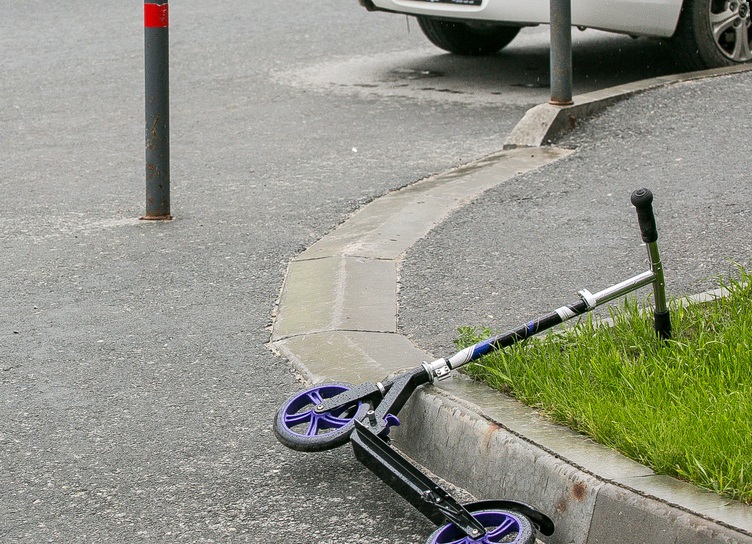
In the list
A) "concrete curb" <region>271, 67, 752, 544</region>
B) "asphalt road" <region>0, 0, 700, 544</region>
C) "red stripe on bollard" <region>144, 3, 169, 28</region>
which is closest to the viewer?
"concrete curb" <region>271, 67, 752, 544</region>

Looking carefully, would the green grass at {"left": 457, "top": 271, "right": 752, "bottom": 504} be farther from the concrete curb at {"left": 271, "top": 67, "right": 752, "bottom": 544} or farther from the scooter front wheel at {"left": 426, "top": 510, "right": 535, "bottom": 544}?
the scooter front wheel at {"left": 426, "top": 510, "right": 535, "bottom": 544}

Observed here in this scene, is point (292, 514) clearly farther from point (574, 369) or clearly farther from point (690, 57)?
point (690, 57)

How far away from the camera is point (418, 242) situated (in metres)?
5.36

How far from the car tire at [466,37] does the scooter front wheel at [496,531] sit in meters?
7.50

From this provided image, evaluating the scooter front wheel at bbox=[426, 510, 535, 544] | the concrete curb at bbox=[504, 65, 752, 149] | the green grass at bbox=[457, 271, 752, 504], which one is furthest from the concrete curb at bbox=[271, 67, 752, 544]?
the concrete curb at bbox=[504, 65, 752, 149]

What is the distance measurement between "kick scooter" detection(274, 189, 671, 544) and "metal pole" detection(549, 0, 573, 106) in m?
3.67

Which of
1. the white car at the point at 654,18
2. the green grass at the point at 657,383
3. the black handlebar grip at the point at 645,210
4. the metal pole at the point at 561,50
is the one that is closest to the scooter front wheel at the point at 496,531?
the green grass at the point at 657,383

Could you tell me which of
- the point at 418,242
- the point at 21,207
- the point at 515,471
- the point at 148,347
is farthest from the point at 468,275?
the point at 21,207

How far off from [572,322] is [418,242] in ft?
4.28

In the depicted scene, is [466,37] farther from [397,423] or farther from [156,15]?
[397,423]

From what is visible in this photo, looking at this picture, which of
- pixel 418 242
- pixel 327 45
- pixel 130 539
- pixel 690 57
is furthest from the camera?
pixel 327 45

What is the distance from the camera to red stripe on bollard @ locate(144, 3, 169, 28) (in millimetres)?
5719

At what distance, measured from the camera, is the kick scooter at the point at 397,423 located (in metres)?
2.96

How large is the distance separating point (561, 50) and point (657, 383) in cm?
404
